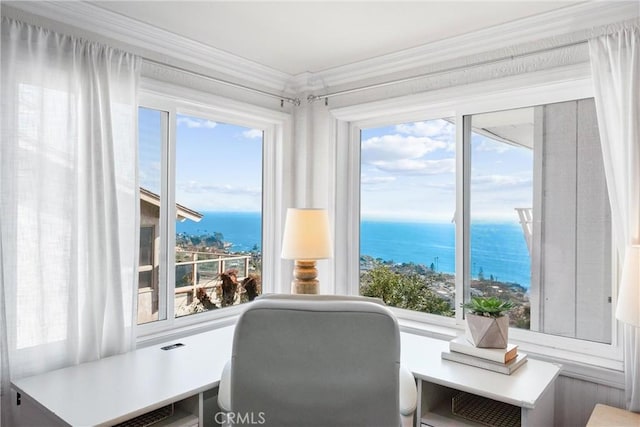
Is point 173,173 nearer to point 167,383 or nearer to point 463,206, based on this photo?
point 167,383

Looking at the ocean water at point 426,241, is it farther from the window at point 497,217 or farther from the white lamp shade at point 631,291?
the white lamp shade at point 631,291

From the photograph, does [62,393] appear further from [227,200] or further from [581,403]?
[581,403]

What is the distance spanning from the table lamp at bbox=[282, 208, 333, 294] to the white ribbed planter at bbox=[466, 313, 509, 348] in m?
0.98

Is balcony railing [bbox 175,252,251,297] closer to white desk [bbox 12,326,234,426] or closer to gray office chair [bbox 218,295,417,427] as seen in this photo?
white desk [bbox 12,326,234,426]

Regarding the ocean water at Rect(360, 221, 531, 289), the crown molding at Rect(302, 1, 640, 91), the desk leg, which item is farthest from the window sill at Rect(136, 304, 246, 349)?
the crown molding at Rect(302, 1, 640, 91)

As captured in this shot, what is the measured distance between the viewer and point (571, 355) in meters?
2.16

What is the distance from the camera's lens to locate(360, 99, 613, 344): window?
220 centimetres

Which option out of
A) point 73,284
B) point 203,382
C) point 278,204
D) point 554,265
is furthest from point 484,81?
point 73,284

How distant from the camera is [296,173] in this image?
3297 mm

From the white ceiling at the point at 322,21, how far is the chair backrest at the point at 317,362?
1.51m

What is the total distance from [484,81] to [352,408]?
1.92m

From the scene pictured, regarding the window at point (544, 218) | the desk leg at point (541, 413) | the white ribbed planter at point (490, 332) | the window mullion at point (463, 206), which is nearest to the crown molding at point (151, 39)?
the window mullion at point (463, 206)

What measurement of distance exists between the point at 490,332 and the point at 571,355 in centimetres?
53

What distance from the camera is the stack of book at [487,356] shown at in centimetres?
192
